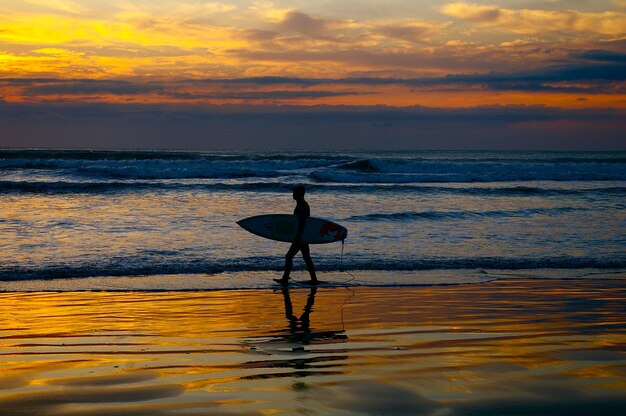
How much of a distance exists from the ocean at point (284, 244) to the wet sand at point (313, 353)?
1.82 metres

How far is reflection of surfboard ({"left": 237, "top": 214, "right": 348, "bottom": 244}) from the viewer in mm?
13047

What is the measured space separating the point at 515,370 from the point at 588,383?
1.88 feet

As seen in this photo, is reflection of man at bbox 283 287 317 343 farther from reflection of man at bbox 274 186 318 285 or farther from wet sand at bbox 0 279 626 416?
reflection of man at bbox 274 186 318 285

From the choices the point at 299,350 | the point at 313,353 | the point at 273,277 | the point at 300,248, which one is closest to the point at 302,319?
the point at 299,350

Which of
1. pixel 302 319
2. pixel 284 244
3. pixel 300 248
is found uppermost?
pixel 300 248

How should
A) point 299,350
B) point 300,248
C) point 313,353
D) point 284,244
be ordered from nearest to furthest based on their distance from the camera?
point 313,353
point 299,350
point 300,248
point 284,244

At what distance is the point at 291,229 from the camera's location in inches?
520

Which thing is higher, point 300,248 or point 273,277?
point 300,248

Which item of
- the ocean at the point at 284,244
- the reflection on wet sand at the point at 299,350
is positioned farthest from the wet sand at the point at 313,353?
the ocean at the point at 284,244

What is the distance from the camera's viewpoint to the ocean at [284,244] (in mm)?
12000

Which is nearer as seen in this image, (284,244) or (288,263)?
(288,263)

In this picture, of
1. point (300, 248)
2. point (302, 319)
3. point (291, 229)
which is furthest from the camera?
point (291, 229)

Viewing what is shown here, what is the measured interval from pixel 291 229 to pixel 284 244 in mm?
2006

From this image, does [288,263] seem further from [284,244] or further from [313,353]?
[313,353]
